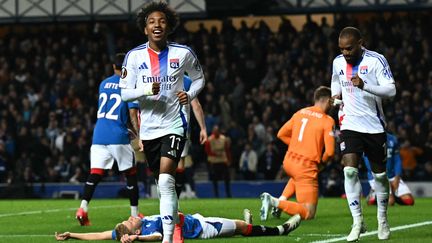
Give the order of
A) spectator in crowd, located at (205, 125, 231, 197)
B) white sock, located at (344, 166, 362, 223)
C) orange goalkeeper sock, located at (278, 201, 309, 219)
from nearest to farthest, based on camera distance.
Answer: white sock, located at (344, 166, 362, 223) < orange goalkeeper sock, located at (278, 201, 309, 219) < spectator in crowd, located at (205, 125, 231, 197)

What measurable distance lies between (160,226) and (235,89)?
21.5 m

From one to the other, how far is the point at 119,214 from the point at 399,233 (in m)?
6.45

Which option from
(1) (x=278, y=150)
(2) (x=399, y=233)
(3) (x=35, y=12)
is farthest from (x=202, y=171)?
(2) (x=399, y=233)

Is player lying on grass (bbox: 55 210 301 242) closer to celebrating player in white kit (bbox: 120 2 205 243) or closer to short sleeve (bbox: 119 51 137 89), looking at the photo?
celebrating player in white kit (bbox: 120 2 205 243)

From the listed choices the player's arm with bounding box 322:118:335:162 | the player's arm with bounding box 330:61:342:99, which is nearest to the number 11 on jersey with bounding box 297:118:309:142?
the player's arm with bounding box 322:118:335:162

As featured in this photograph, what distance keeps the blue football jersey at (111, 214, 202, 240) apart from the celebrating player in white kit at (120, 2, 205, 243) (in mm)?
673

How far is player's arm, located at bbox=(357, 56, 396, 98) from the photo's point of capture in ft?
38.2

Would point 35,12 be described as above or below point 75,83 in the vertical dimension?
above

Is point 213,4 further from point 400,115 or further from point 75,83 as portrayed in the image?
point 400,115

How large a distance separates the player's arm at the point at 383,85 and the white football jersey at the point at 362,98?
0.16ft

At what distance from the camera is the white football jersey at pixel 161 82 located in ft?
36.2

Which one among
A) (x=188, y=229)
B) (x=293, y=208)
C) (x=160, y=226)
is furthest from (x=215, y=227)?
(x=293, y=208)

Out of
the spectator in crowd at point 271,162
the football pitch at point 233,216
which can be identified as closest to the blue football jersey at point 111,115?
the football pitch at point 233,216

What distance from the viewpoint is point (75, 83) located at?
34781 millimetres
